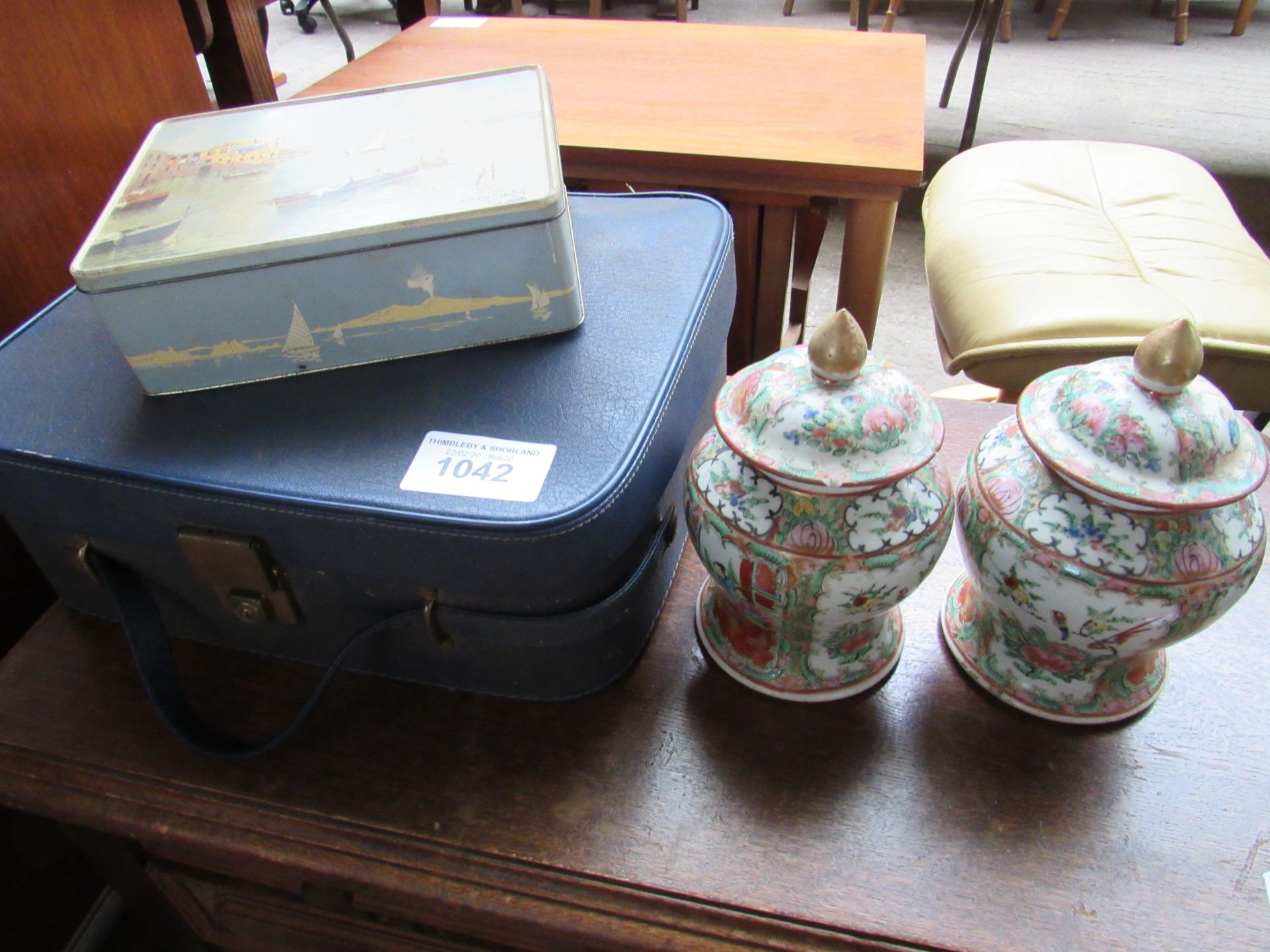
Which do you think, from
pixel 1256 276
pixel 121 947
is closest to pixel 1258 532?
pixel 1256 276

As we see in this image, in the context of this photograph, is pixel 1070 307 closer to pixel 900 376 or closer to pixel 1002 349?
pixel 1002 349

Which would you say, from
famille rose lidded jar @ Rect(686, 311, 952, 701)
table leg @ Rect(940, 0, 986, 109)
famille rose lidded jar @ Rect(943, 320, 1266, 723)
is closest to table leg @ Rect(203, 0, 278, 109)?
famille rose lidded jar @ Rect(686, 311, 952, 701)

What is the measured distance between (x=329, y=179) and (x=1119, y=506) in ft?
1.58

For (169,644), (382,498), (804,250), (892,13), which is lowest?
(892,13)

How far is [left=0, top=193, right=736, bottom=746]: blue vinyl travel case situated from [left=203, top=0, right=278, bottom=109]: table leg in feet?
1.66

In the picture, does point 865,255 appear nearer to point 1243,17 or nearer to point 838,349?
point 838,349

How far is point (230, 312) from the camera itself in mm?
500

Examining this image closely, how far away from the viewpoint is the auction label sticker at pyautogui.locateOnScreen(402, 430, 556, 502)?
46 cm

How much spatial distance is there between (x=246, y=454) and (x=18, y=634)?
0.44m

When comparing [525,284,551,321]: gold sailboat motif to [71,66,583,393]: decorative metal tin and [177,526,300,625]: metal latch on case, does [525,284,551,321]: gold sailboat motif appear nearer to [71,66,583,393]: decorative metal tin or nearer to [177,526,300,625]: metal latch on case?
[71,66,583,393]: decorative metal tin

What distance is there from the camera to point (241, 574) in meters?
0.51

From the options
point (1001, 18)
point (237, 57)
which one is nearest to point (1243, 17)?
point (1001, 18)

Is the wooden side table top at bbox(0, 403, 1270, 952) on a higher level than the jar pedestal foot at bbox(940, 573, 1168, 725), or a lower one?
lower

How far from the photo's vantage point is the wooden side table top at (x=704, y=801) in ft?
1.48
